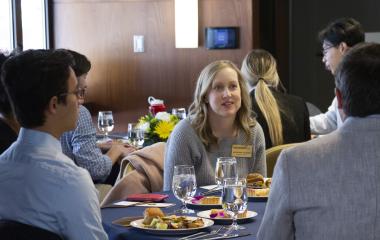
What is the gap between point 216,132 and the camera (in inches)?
156

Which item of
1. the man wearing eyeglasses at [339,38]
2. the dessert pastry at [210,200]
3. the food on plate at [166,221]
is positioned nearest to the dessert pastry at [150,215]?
the food on plate at [166,221]

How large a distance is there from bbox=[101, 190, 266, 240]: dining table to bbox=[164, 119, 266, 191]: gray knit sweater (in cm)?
44

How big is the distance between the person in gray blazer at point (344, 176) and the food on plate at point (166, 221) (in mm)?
773

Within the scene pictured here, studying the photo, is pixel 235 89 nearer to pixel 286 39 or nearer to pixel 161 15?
pixel 161 15

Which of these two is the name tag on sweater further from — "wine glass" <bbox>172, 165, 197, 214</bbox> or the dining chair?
"wine glass" <bbox>172, 165, 197, 214</bbox>

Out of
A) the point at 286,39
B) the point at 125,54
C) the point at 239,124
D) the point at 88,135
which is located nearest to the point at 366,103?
the point at 239,124

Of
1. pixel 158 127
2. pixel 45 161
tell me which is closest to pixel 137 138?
pixel 158 127

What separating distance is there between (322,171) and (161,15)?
5694 mm

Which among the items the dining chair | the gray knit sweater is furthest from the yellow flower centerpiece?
the gray knit sweater

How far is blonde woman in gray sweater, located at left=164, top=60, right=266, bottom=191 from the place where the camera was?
3.83m

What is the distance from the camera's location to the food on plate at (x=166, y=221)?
2.72 meters

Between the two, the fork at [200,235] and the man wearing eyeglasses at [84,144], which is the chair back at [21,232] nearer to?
the fork at [200,235]

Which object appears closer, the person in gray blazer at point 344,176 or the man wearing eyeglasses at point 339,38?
the person in gray blazer at point 344,176

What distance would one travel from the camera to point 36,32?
776 cm
